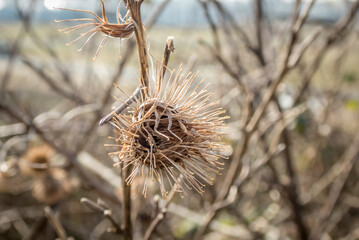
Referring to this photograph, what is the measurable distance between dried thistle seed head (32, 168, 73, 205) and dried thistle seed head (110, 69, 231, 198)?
131 cm

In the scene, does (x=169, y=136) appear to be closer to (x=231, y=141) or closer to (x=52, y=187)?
(x=231, y=141)

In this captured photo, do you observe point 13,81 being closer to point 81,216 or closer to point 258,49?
point 81,216

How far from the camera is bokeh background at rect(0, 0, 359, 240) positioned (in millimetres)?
1124

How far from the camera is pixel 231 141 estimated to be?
1.64 metres

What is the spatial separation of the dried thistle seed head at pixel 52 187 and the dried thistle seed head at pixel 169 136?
131 cm

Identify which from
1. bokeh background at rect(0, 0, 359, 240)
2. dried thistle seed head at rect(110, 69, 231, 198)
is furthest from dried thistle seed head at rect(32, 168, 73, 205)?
dried thistle seed head at rect(110, 69, 231, 198)

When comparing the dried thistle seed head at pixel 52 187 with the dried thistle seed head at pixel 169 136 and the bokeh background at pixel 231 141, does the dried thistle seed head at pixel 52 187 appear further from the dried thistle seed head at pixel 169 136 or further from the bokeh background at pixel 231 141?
the dried thistle seed head at pixel 169 136

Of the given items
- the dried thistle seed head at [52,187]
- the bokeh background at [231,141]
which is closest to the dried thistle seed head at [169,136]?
the bokeh background at [231,141]

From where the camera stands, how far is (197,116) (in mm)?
631

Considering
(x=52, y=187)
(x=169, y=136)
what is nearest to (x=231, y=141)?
(x=52, y=187)

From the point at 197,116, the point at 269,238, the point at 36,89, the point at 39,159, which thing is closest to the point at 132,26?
the point at 197,116

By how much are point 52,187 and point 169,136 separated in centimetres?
142

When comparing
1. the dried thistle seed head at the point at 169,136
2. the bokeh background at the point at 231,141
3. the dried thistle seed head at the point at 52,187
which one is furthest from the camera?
the dried thistle seed head at the point at 52,187

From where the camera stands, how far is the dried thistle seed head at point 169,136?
576 mm
